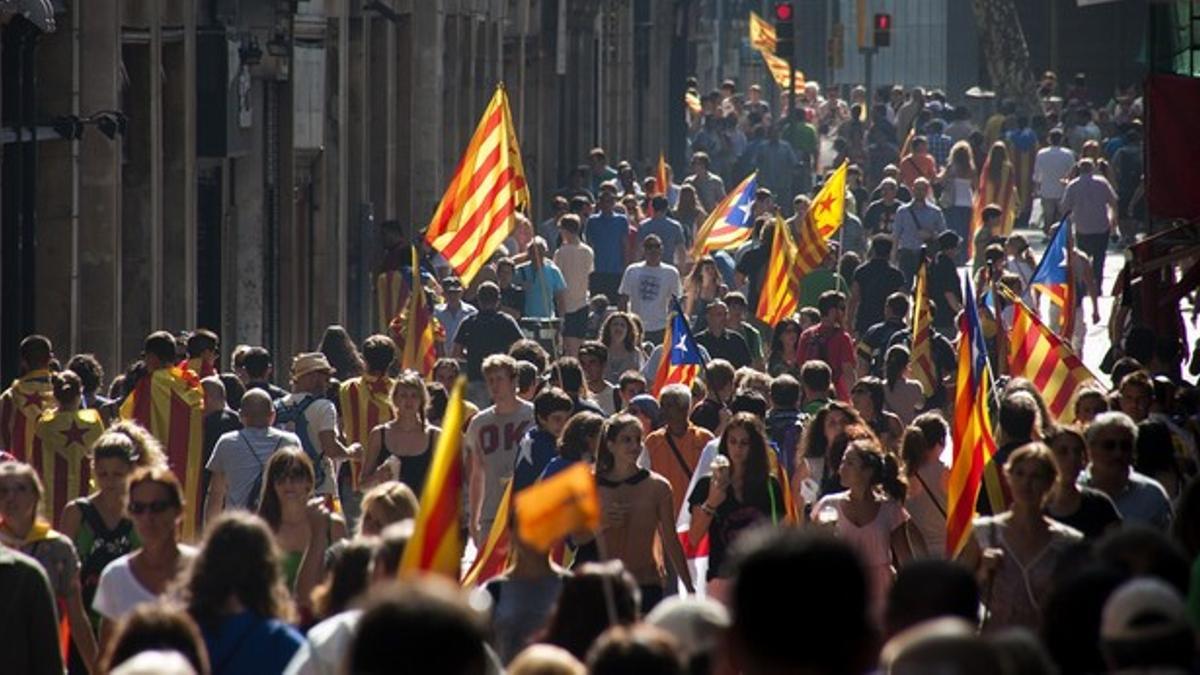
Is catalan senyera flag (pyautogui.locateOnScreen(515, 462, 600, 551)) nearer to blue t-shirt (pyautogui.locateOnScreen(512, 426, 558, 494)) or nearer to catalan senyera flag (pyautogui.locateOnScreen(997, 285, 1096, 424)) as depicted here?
blue t-shirt (pyautogui.locateOnScreen(512, 426, 558, 494))

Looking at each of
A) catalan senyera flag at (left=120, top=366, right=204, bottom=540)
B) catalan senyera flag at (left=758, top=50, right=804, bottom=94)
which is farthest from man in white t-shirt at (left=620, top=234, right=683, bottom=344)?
catalan senyera flag at (left=758, top=50, right=804, bottom=94)

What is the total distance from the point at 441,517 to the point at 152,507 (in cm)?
188

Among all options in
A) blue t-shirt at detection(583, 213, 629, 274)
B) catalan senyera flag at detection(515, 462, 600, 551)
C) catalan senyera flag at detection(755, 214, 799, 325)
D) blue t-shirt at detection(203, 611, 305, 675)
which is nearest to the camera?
catalan senyera flag at detection(515, 462, 600, 551)

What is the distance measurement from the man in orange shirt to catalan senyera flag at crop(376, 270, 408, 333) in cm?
937

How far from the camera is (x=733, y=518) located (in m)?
12.5

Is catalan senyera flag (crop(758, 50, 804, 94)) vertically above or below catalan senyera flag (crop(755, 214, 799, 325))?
above

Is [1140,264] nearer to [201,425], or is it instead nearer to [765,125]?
[201,425]

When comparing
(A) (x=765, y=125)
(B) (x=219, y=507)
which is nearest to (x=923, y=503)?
(B) (x=219, y=507)

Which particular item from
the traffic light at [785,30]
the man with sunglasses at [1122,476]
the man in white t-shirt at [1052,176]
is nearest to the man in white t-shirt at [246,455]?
the man with sunglasses at [1122,476]

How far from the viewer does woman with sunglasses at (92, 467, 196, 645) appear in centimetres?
926

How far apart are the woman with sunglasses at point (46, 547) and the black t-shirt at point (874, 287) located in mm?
12364

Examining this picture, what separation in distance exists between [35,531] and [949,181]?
82.2ft

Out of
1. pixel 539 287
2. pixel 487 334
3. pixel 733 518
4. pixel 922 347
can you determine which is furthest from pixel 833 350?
pixel 733 518

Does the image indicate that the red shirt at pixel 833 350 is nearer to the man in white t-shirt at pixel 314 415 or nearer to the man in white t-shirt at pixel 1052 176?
the man in white t-shirt at pixel 314 415
